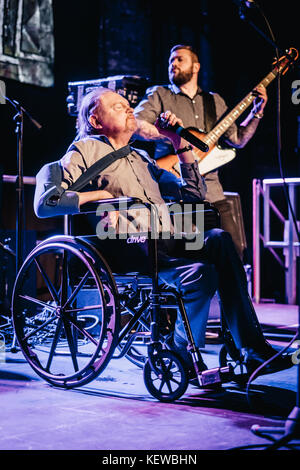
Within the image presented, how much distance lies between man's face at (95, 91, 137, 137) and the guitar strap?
1105 mm

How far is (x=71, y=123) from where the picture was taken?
5.25m

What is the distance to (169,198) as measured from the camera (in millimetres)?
2709

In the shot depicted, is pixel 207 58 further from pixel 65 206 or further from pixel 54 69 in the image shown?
pixel 65 206

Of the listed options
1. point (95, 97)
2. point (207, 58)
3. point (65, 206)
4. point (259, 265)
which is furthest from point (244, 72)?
point (65, 206)

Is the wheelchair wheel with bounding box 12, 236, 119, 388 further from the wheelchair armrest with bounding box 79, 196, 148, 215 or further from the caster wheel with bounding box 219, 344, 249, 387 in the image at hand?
the caster wheel with bounding box 219, 344, 249, 387

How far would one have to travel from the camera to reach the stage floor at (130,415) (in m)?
1.64

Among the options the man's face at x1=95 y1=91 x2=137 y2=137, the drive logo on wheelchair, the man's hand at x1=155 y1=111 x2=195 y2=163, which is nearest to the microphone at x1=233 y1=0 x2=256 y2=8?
the man's hand at x1=155 y1=111 x2=195 y2=163

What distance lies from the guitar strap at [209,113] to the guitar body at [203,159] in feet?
0.38

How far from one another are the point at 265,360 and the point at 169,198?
3.01 ft

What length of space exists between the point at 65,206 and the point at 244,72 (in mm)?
4383

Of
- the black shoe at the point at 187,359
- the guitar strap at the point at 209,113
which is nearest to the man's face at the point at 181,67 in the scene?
the guitar strap at the point at 209,113

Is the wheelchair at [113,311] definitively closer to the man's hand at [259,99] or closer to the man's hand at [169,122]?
the man's hand at [169,122]

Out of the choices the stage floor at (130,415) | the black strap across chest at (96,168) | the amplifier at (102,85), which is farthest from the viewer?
the amplifier at (102,85)

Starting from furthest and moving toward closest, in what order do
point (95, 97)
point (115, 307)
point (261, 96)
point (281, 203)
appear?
1. point (281, 203)
2. point (261, 96)
3. point (95, 97)
4. point (115, 307)
